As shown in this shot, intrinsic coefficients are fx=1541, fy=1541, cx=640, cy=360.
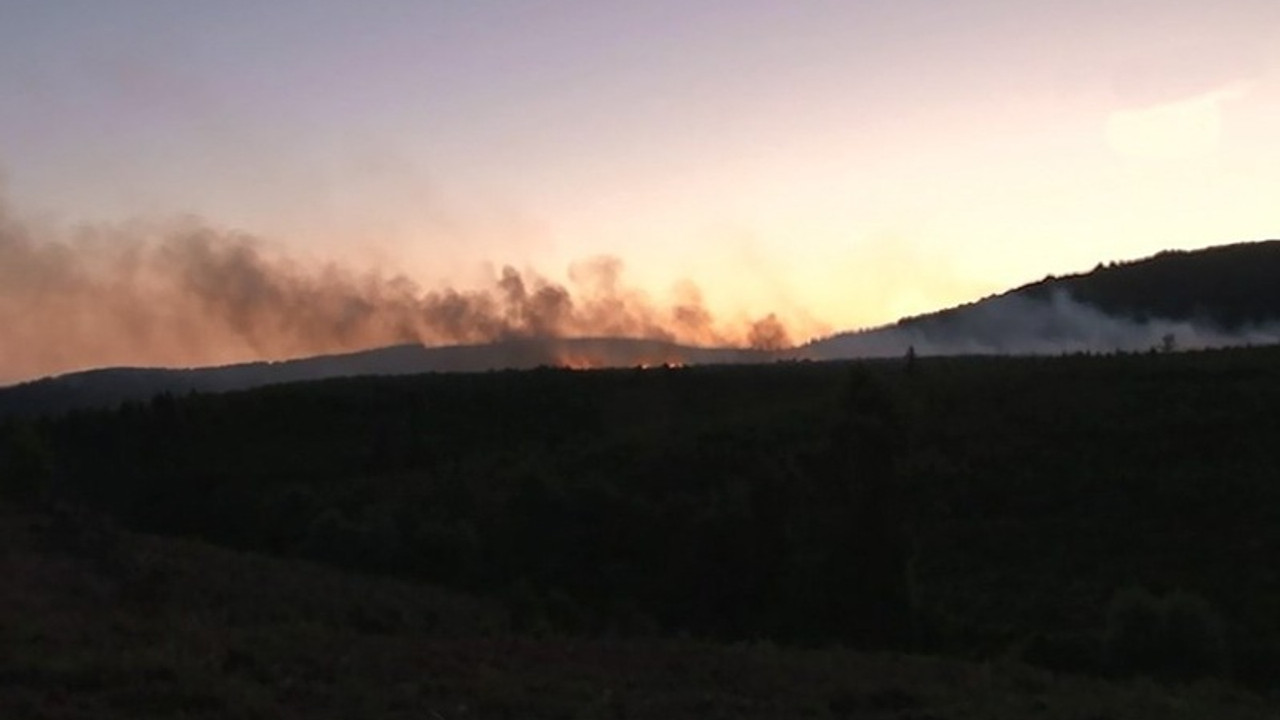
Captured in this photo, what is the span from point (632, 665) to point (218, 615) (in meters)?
11.5

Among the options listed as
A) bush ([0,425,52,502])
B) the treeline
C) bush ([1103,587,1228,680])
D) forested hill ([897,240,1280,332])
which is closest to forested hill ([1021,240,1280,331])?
forested hill ([897,240,1280,332])

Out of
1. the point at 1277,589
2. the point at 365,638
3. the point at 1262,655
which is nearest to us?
the point at 365,638

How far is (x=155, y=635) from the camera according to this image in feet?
66.3

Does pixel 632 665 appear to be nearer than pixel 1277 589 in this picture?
Yes

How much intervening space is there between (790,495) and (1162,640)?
17.5 metres

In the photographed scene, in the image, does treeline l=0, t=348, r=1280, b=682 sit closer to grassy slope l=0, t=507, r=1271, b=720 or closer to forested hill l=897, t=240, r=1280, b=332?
grassy slope l=0, t=507, r=1271, b=720

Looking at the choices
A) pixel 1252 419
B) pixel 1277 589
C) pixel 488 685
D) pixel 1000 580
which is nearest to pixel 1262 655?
pixel 1277 589

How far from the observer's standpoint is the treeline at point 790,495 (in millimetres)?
42000

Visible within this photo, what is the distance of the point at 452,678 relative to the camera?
59.4 ft

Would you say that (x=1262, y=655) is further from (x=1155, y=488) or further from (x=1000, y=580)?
(x=1155, y=488)

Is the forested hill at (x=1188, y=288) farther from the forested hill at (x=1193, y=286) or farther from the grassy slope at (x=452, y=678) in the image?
the grassy slope at (x=452, y=678)

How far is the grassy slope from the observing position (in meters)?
15.8

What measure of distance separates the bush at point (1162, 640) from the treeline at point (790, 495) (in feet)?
0.57

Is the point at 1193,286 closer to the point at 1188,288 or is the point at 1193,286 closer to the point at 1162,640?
the point at 1188,288
